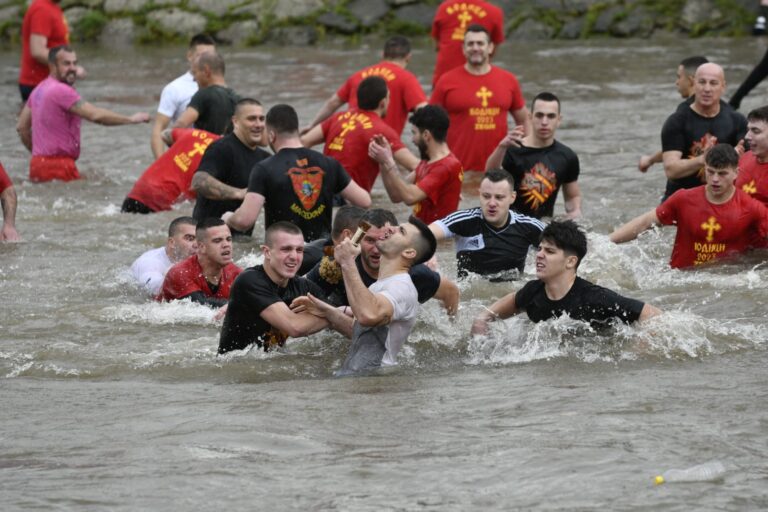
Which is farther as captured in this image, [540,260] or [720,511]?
[540,260]

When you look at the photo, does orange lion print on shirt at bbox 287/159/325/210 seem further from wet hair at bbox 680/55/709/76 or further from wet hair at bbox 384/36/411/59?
wet hair at bbox 384/36/411/59

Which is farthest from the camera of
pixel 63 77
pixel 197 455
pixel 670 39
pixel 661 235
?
pixel 670 39

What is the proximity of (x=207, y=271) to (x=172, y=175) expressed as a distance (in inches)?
110

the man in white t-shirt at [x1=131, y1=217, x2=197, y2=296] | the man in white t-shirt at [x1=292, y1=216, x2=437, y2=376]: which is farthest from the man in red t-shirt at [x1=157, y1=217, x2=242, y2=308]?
the man in white t-shirt at [x1=292, y1=216, x2=437, y2=376]

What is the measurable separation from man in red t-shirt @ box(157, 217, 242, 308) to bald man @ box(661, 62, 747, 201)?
11.2ft

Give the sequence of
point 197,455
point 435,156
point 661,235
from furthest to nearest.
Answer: point 661,235 → point 435,156 → point 197,455

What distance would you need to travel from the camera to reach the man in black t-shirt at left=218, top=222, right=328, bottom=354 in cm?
748

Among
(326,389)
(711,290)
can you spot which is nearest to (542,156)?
(711,290)

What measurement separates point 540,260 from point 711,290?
6.76 feet

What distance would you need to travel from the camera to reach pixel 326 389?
7156mm

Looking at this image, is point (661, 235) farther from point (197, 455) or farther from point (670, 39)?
point (670, 39)

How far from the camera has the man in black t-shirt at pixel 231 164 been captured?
33.7 ft

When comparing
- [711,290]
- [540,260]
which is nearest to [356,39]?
[711,290]

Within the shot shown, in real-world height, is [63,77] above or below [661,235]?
above
